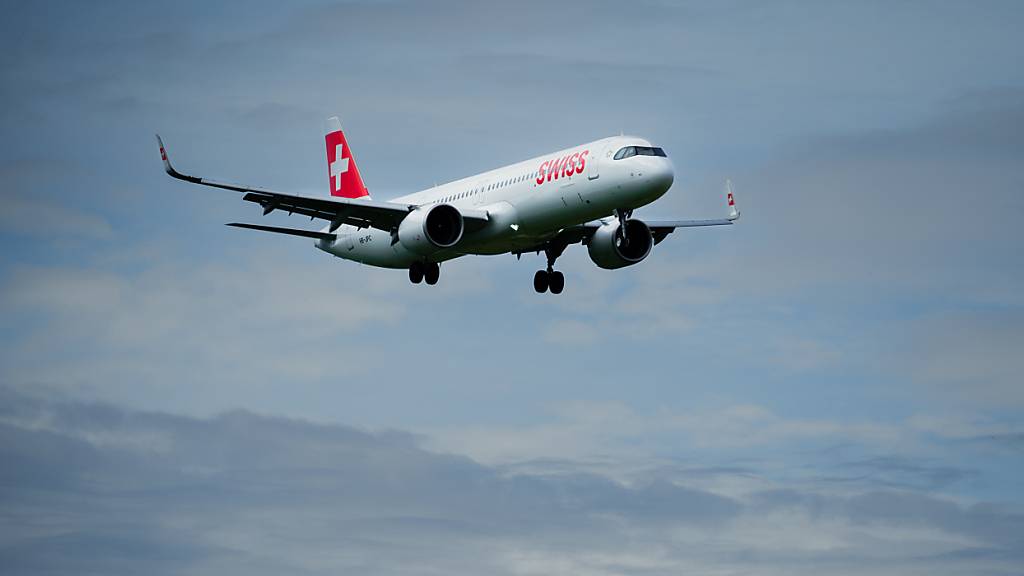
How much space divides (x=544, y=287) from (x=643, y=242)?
549 cm

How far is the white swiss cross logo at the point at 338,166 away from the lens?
68625 mm

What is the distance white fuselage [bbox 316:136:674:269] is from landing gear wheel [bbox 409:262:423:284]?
0.90 feet

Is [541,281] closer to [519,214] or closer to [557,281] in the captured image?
[557,281]

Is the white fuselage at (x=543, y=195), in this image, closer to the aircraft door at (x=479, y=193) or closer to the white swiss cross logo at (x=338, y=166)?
the aircraft door at (x=479, y=193)

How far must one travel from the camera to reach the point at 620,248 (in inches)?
2167

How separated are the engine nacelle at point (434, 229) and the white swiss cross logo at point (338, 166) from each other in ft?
48.8

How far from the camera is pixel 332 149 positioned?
69.7 meters

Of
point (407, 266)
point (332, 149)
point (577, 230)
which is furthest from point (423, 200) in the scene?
point (332, 149)

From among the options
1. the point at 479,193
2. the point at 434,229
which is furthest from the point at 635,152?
the point at 434,229

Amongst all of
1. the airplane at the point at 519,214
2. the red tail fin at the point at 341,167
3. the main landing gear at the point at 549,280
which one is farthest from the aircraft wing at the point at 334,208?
the red tail fin at the point at 341,167

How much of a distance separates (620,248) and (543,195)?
177 inches

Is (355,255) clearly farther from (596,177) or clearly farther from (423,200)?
(596,177)

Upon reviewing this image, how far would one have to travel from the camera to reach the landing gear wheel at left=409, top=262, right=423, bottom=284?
5784 centimetres

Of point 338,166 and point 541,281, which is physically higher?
point 338,166
